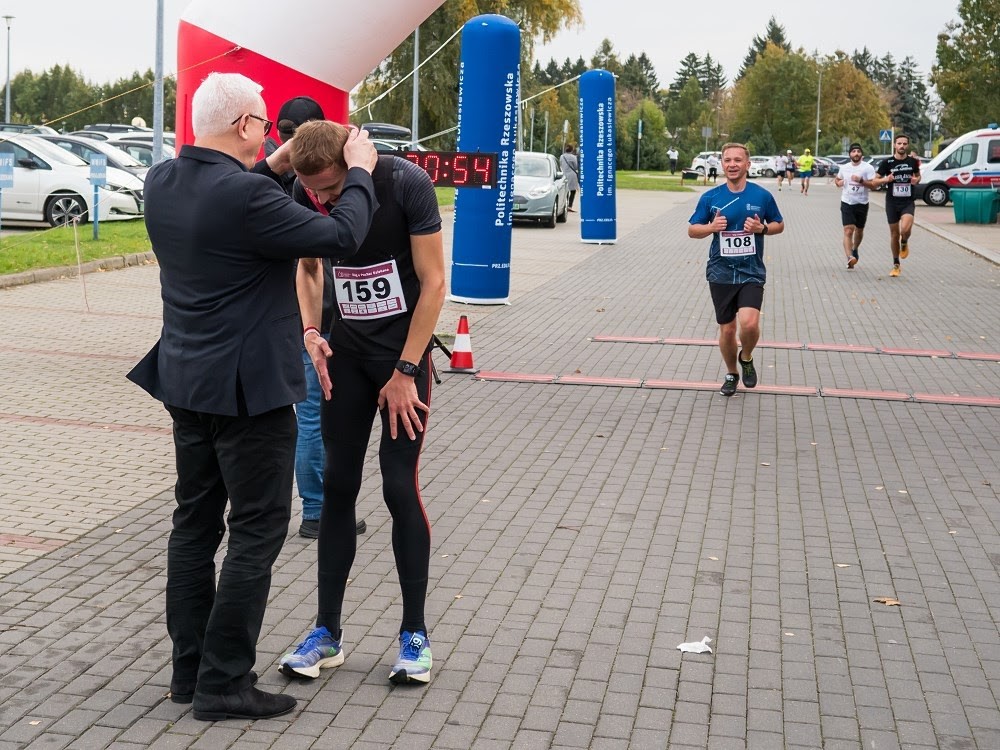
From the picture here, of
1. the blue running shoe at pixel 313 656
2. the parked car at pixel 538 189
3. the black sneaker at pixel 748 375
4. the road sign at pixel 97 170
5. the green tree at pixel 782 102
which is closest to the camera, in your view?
the blue running shoe at pixel 313 656

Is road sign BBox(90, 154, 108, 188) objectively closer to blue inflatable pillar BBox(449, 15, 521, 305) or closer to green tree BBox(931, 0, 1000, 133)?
blue inflatable pillar BBox(449, 15, 521, 305)

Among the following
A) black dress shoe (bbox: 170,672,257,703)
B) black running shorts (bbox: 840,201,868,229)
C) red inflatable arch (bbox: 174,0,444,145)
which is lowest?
black dress shoe (bbox: 170,672,257,703)

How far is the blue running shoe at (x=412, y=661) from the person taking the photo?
4.34m

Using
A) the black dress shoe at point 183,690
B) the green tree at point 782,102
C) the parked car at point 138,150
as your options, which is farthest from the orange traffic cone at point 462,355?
the green tree at point 782,102

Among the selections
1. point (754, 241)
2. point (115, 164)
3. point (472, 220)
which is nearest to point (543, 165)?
point (115, 164)

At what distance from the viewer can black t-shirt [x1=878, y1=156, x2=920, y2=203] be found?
Result: 63.0ft

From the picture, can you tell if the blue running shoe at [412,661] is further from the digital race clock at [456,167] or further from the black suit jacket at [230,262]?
the digital race clock at [456,167]

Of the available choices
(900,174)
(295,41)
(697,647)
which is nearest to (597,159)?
(900,174)

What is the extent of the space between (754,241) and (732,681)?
5.92 meters

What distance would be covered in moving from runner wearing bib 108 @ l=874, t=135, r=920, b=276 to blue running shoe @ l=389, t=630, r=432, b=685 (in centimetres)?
1630

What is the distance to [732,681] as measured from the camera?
4461 millimetres

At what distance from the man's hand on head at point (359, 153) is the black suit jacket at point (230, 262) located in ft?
0.18

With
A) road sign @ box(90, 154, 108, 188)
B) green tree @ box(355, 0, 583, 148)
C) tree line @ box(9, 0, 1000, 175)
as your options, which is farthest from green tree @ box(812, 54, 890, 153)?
road sign @ box(90, 154, 108, 188)

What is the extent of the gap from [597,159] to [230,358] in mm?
21785
